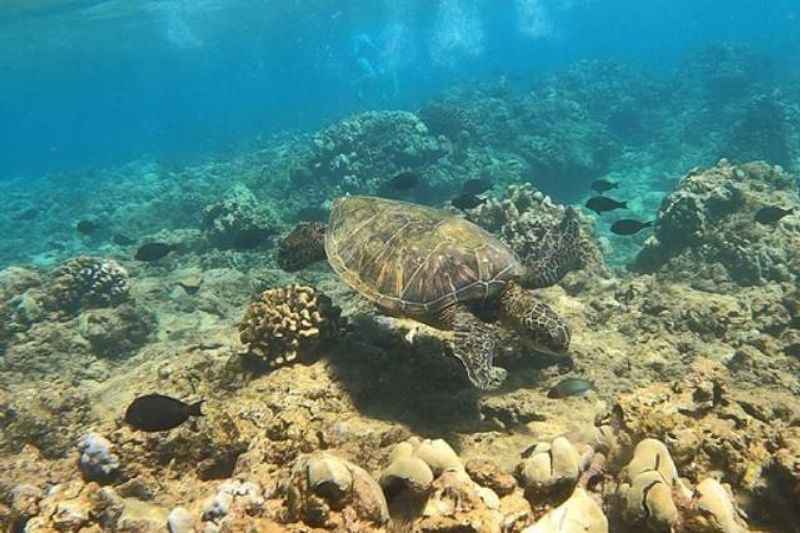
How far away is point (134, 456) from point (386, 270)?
3060 mm

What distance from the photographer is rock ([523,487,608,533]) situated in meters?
2.66

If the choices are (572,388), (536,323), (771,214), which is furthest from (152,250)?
(771,214)

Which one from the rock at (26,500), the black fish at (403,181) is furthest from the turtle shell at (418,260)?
the black fish at (403,181)

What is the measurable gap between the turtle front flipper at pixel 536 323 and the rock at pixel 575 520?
95.7 inches

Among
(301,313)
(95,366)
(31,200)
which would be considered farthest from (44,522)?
(31,200)

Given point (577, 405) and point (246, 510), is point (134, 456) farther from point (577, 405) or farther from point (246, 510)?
point (577, 405)

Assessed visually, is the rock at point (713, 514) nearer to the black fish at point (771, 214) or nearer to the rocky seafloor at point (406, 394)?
the rocky seafloor at point (406, 394)

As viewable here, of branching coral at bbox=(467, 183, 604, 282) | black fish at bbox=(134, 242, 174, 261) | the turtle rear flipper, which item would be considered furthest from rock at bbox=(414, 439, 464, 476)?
black fish at bbox=(134, 242, 174, 261)

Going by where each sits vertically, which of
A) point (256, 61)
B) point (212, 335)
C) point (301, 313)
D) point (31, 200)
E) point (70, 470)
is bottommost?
point (256, 61)

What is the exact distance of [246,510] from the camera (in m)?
3.18

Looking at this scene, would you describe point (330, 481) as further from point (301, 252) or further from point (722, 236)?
point (722, 236)

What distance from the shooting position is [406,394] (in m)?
5.38

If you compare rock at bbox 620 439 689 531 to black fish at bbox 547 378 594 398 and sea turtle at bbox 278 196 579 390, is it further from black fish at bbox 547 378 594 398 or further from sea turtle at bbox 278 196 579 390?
black fish at bbox 547 378 594 398

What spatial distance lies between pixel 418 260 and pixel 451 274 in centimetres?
41
